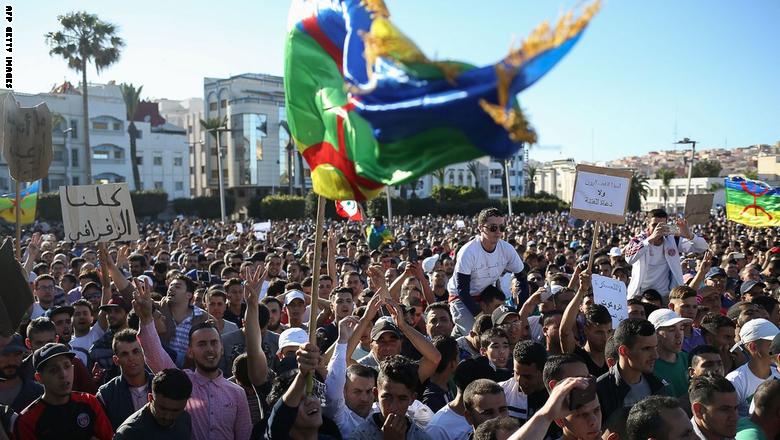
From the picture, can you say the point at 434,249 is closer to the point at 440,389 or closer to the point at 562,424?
the point at 440,389

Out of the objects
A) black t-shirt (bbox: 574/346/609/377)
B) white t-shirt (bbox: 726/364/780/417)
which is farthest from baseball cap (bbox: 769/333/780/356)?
black t-shirt (bbox: 574/346/609/377)

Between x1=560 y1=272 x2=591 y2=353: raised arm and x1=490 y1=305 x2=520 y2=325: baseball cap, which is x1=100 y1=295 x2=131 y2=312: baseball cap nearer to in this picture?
x1=490 y1=305 x2=520 y2=325: baseball cap

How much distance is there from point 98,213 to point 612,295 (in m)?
5.31

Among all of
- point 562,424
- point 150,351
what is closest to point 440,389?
point 562,424

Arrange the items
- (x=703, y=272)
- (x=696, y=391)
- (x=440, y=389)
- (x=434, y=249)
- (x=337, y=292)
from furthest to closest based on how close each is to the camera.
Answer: (x=434, y=249) < (x=703, y=272) < (x=337, y=292) < (x=440, y=389) < (x=696, y=391)

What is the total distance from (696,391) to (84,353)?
4.65 metres

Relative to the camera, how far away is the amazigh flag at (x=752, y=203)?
16062mm

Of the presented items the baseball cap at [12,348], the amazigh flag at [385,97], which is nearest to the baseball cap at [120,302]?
the baseball cap at [12,348]

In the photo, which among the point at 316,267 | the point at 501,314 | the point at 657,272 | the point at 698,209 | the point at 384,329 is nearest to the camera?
the point at 316,267

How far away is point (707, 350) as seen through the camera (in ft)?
17.4

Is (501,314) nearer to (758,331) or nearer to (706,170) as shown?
(758,331)

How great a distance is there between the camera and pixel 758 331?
5.52 m

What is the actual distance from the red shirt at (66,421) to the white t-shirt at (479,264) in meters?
3.84

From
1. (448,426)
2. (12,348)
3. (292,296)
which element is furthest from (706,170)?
(12,348)
